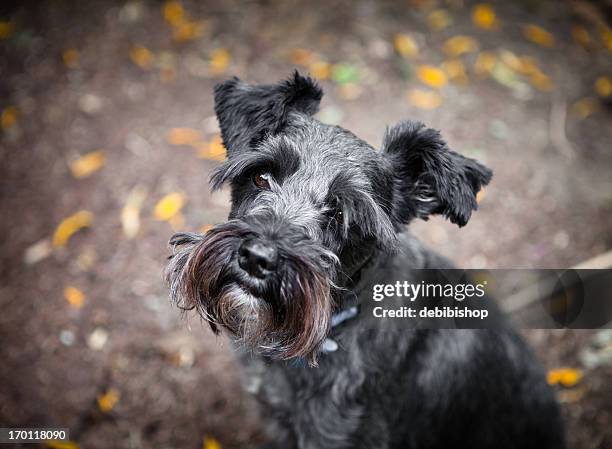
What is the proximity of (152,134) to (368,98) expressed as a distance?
2.65m

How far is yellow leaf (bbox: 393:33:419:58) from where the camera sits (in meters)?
6.74

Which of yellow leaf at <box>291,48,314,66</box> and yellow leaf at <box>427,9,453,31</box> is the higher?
yellow leaf at <box>427,9,453,31</box>

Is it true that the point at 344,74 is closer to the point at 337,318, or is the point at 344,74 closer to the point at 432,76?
the point at 432,76

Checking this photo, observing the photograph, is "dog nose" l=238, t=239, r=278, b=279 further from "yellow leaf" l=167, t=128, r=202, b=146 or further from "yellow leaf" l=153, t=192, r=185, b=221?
"yellow leaf" l=167, t=128, r=202, b=146

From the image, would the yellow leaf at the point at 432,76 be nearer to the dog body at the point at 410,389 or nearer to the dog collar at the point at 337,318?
the dog body at the point at 410,389

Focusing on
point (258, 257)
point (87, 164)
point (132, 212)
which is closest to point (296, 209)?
point (258, 257)

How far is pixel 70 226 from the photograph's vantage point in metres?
5.02

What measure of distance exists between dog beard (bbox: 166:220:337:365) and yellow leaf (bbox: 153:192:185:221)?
8.13 ft

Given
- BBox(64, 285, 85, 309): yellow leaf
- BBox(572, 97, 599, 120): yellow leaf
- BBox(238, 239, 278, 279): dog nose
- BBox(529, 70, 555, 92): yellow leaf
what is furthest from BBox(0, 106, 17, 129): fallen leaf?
BBox(572, 97, 599, 120): yellow leaf

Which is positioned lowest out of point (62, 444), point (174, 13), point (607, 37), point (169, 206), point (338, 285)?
point (62, 444)

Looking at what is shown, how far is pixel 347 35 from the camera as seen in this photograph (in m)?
6.84

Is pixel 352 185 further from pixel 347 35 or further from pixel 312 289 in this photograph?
pixel 347 35

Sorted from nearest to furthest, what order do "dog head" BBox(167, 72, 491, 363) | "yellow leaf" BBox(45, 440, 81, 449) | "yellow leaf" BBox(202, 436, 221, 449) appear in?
"dog head" BBox(167, 72, 491, 363) → "yellow leaf" BBox(45, 440, 81, 449) → "yellow leaf" BBox(202, 436, 221, 449)

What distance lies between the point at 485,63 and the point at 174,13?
4.20m
